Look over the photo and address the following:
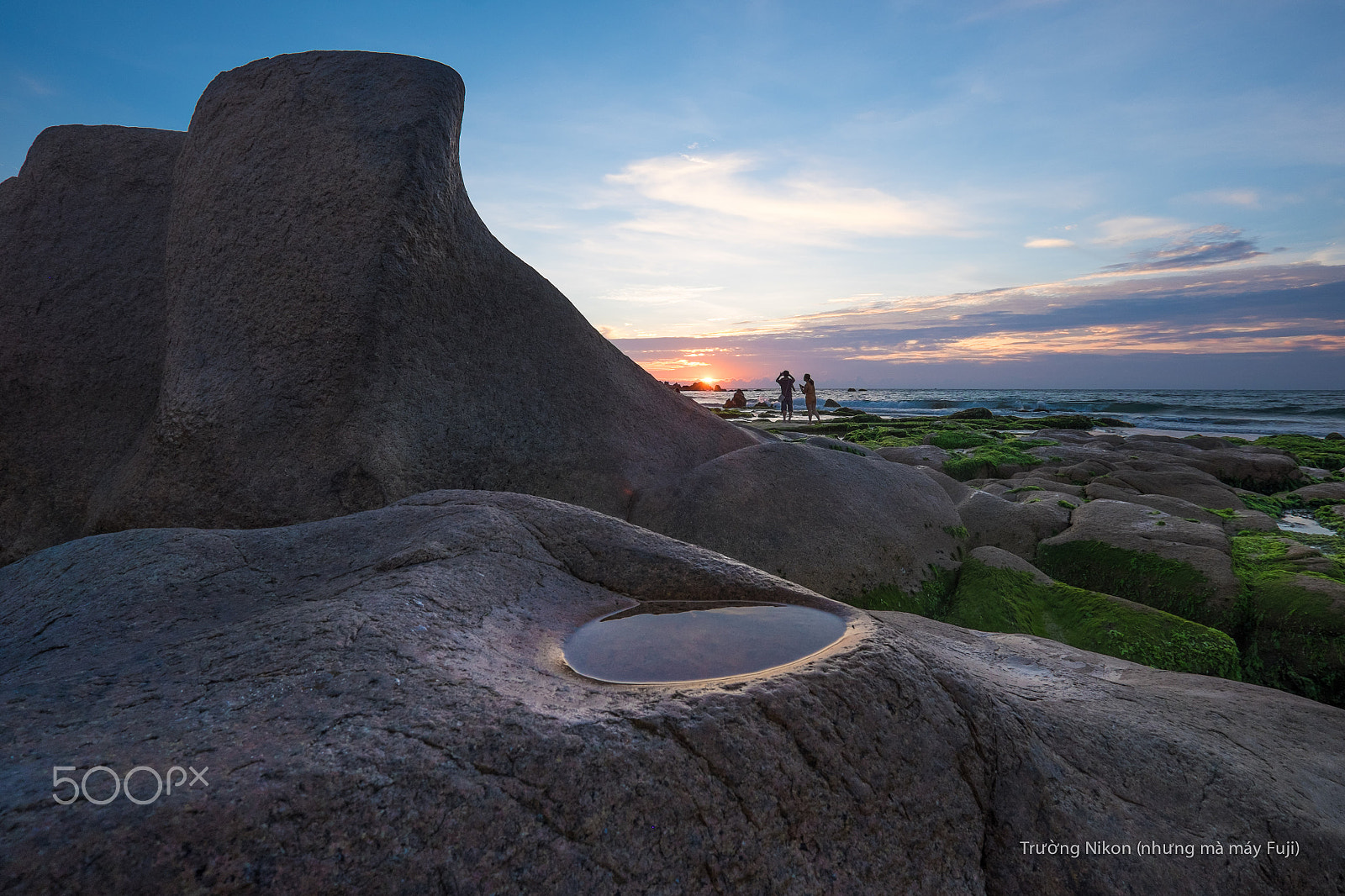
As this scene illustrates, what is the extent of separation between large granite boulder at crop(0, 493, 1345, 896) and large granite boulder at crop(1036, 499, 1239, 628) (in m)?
2.81

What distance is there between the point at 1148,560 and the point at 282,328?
26.5 ft

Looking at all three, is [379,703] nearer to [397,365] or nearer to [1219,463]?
[397,365]

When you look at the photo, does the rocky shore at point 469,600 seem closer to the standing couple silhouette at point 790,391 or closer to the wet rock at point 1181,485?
the wet rock at point 1181,485

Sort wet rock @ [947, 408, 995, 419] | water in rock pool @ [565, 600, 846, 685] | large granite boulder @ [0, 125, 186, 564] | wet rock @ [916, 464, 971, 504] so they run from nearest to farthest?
1. water in rock pool @ [565, 600, 846, 685]
2. large granite boulder @ [0, 125, 186, 564]
3. wet rock @ [916, 464, 971, 504]
4. wet rock @ [947, 408, 995, 419]

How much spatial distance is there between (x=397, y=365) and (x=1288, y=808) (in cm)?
586

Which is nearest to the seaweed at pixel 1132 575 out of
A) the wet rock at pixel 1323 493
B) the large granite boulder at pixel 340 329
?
the large granite boulder at pixel 340 329

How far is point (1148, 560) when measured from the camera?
21.2ft

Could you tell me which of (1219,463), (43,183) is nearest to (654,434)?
(43,183)

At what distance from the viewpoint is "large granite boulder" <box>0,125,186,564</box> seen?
5.77 meters

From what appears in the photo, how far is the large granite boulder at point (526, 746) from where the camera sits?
1.55m

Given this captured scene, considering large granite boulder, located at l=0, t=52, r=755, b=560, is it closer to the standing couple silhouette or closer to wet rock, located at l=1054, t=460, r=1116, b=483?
wet rock, located at l=1054, t=460, r=1116, b=483

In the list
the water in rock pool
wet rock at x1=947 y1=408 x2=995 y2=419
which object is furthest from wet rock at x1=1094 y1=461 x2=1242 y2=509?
wet rock at x1=947 y1=408 x2=995 y2=419

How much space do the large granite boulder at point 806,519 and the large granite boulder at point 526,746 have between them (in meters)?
2.44

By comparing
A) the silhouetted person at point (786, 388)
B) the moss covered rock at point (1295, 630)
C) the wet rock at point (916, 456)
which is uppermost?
the silhouetted person at point (786, 388)
